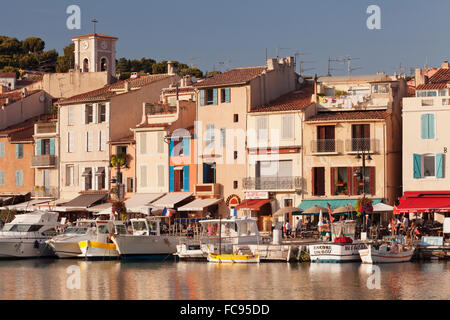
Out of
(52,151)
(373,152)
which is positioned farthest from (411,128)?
(52,151)

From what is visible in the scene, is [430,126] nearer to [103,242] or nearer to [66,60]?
[103,242]

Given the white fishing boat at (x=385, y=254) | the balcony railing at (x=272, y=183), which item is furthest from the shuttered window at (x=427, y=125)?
the white fishing boat at (x=385, y=254)

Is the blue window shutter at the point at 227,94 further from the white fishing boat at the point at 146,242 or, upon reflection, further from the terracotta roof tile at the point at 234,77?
the white fishing boat at the point at 146,242

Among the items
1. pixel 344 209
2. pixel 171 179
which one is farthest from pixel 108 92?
pixel 344 209

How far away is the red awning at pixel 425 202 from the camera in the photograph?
186ft

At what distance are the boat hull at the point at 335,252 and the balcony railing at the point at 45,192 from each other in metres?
28.8

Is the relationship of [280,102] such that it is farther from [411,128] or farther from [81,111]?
[81,111]

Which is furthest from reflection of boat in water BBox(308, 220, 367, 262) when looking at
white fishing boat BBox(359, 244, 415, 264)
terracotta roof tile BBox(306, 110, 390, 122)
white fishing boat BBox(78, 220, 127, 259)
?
white fishing boat BBox(78, 220, 127, 259)

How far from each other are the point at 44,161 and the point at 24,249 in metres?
16.3

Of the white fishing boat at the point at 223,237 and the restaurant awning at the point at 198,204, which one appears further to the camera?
the restaurant awning at the point at 198,204

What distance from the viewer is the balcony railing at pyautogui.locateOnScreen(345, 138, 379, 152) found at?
200 feet

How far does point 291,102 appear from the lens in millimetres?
65750
